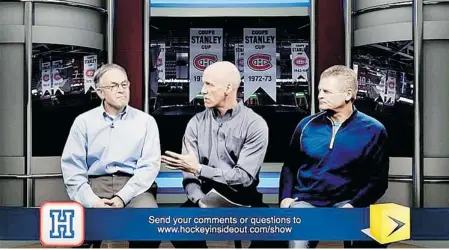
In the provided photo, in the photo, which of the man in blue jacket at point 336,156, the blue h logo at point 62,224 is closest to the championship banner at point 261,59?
the man in blue jacket at point 336,156

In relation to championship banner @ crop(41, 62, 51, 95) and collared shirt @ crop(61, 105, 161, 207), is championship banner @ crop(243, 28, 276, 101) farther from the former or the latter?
championship banner @ crop(41, 62, 51, 95)

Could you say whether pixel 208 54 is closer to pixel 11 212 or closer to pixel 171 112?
pixel 171 112

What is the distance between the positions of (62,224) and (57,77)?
2.26 feet

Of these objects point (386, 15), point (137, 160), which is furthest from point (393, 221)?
point (137, 160)

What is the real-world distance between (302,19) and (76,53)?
1071 millimetres

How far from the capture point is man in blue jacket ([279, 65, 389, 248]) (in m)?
3.90

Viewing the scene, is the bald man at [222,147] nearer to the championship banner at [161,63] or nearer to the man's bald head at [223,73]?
the man's bald head at [223,73]

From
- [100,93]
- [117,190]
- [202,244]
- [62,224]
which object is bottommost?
[202,244]

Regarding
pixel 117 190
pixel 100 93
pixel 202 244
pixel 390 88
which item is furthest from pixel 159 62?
pixel 390 88

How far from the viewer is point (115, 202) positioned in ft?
12.8

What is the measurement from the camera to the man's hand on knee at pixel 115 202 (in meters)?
3.91

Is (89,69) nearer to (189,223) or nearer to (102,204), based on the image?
(102,204)

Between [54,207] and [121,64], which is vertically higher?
[121,64]

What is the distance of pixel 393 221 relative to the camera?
12.8 ft
